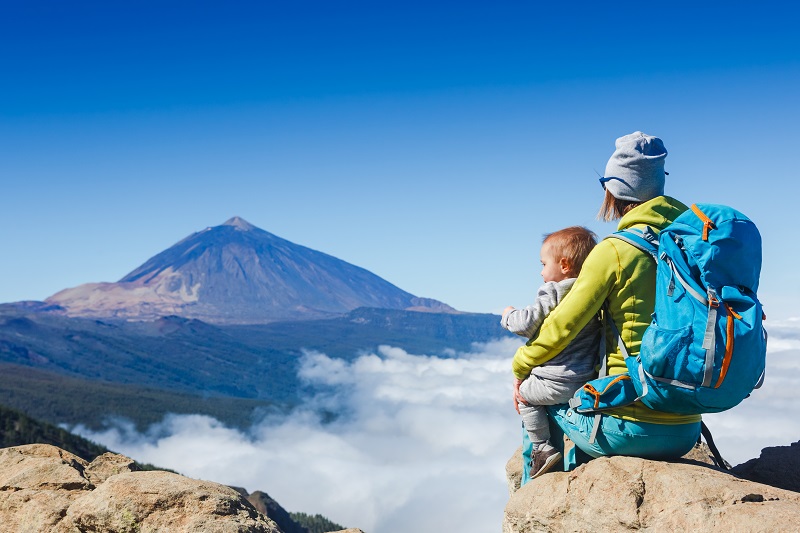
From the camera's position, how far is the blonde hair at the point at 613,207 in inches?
248

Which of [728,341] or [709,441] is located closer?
[728,341]

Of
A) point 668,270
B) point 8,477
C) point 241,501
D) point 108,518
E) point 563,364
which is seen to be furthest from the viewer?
point 8,477

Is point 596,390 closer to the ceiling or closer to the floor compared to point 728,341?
closer to the floor

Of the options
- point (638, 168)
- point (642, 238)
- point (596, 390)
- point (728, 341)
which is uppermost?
point (638, 168)

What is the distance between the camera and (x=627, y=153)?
6133 millimetres

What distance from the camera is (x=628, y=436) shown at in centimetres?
583

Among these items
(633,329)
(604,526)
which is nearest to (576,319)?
(633,329)

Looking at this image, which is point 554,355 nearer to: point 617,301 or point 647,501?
point 617,301

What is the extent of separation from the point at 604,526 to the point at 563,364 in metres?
1.28

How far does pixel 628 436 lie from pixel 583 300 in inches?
45.9

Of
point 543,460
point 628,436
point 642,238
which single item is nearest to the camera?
point 642,238

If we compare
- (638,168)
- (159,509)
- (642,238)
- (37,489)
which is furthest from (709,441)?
(37,489)

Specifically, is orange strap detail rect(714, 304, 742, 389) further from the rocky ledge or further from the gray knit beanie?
the rocky ledge

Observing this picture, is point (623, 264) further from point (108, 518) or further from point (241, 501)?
point (108, 518)
